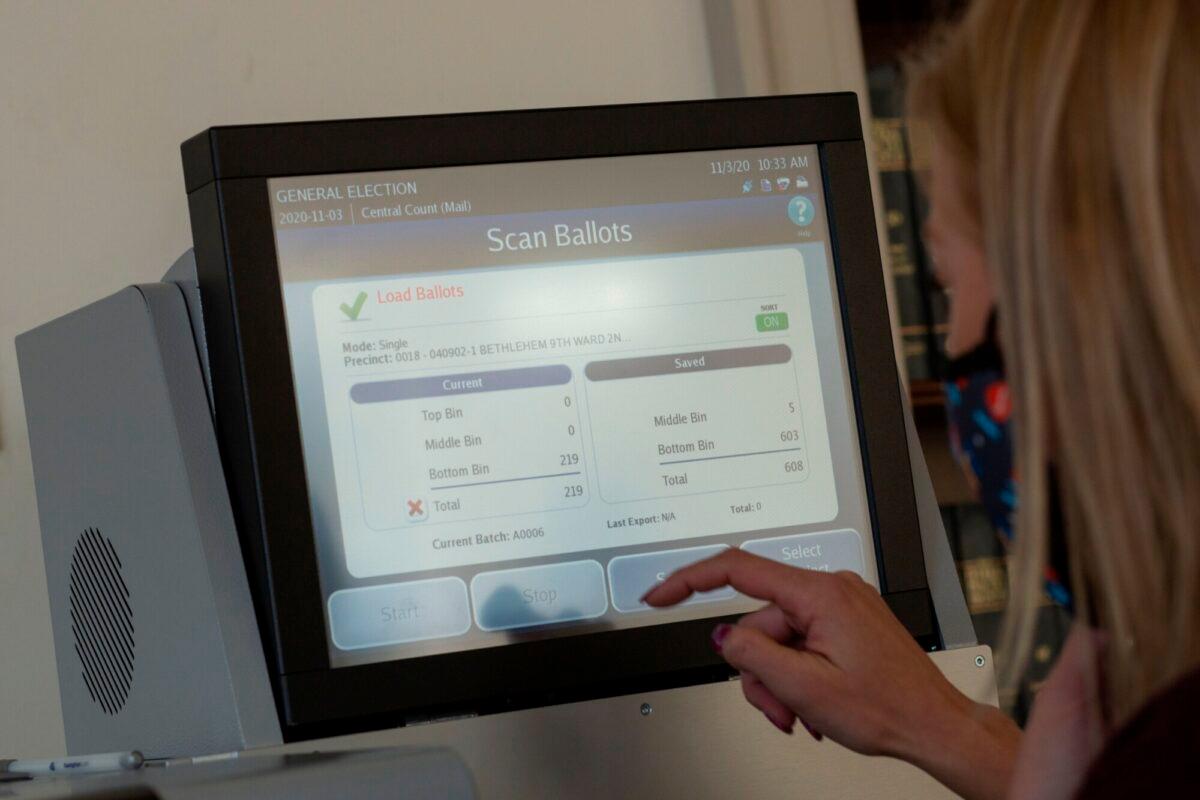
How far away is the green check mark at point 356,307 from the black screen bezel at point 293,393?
0.13 ft

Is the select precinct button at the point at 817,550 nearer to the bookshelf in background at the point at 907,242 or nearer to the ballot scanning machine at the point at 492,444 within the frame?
the ballot scanning machine at the point at 492,444

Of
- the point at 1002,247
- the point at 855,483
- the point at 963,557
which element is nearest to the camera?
the point at 1002,247

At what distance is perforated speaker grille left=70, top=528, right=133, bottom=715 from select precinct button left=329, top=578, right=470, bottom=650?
0.14 meters

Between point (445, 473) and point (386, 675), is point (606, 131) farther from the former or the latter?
point (386, 675)

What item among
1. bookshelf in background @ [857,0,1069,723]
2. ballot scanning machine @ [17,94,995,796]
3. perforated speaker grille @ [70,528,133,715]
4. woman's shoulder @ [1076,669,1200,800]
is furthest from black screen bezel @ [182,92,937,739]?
bookshelf in background @ [857,0,1069,723]

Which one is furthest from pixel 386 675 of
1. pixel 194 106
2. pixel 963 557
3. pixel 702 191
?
Answer: pixel 963 557

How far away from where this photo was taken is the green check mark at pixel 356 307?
863 millimetres

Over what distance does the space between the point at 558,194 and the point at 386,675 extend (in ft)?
1.02

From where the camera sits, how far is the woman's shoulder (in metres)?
0.42

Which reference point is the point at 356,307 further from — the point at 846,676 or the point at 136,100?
the point at 136,100

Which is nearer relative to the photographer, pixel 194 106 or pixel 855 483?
pixel 855 483

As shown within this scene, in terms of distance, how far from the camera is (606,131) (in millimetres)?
930

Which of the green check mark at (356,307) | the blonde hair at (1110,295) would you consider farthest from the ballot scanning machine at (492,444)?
the blonde hair at (1110,295)

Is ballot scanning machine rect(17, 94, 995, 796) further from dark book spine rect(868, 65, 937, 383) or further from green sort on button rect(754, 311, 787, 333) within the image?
dark book spine rect(868, 65, 937, 383)
